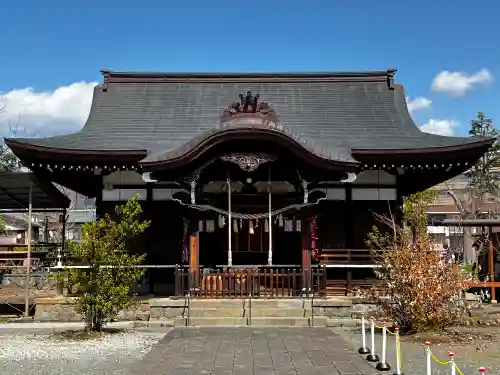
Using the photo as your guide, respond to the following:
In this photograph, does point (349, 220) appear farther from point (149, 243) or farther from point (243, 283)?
point (149, 243)

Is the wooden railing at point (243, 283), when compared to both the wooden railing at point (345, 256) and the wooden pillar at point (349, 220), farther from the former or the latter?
the wooden pillar at point (349, 220)

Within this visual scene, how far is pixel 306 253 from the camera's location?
45.2 ft

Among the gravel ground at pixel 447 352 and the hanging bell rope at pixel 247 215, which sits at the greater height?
the hanging bell rope at pixel 247 215

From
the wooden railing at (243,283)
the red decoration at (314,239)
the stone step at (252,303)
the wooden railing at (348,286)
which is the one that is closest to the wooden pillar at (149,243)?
the wooden railing at (243,283)

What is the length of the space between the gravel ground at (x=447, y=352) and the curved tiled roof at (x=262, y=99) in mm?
5060

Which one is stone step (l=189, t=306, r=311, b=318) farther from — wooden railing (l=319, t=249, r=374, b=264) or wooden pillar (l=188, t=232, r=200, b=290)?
wooden railing (l=319, t=249, r=374, b=264)

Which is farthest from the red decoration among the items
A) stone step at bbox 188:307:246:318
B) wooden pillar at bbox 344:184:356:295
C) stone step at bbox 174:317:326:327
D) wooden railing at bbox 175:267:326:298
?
stone step at bbox 188:307:246:318

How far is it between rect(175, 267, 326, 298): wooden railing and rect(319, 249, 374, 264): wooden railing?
36.2 inches

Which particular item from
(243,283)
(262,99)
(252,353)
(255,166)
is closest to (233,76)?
(262,99)

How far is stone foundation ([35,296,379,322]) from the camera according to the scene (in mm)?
→ 12891

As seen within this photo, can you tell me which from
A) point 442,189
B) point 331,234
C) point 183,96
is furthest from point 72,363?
point 442,189

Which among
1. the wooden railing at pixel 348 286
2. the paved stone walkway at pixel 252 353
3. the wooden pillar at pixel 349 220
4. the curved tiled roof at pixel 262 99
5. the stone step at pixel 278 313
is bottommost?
the paved stone walkway at pixel 252 353

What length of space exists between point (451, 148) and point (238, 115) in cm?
554

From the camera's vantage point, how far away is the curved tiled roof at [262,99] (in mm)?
14633
